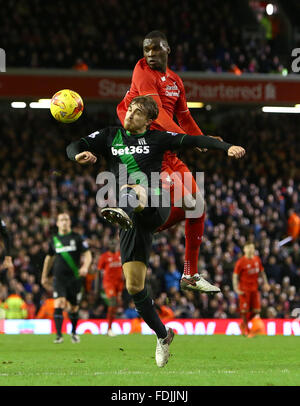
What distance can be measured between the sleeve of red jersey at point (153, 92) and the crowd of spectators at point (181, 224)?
35.1ft

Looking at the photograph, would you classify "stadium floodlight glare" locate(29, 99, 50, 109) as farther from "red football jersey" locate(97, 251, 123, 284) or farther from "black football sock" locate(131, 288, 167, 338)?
"black football sock" locate(131, 288, 167, 338)

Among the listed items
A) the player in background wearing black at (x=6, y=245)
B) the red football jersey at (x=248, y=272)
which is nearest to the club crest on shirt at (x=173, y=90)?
the player in background wearing black at (x=6, y=245)

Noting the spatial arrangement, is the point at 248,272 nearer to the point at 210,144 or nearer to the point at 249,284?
the point at 249,284

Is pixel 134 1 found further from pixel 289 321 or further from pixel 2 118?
pixel 289 321


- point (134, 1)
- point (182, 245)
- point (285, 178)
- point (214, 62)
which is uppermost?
point (134, 1)

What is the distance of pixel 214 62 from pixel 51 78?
5920mm

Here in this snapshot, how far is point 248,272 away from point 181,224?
20.7 feet

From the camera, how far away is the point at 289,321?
19609 millimetres

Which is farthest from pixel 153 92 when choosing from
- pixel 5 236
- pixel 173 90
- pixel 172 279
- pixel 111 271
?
pixel 172 279

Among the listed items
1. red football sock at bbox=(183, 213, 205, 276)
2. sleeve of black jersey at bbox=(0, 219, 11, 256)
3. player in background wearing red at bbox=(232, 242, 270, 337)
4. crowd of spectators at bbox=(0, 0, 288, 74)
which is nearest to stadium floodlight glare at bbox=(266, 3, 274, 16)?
crowd of spectators at bbox=(0, 0, 288, 74)

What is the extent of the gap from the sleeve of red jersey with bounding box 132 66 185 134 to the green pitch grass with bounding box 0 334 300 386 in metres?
2.57

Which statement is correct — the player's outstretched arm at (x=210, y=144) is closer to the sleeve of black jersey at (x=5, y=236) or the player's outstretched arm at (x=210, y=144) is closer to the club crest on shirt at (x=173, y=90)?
the club crest on shirt at (x=173, y=90)

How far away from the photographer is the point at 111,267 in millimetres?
17812
